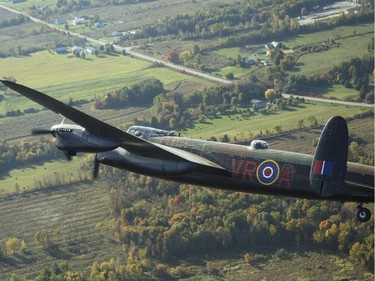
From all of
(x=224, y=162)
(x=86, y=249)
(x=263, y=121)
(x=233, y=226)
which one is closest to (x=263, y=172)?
(x=224, y=162)

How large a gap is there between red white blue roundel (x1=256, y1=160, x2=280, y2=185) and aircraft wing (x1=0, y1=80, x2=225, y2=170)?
4308mm

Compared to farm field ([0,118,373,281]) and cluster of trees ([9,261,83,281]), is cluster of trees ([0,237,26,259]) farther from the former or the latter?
cluster of trees ([9,261,83,281])

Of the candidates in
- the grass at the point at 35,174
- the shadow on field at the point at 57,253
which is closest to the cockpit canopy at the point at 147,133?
the shadow on field at the point at 57,253

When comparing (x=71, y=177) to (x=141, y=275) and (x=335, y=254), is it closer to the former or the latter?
(x=141, y=275)

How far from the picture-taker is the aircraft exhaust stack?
5906 centimetres

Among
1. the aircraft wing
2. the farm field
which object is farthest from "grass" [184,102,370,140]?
the aircraft wing

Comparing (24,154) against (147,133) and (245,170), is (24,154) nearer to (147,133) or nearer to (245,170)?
(147,133)

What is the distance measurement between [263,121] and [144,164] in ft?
386

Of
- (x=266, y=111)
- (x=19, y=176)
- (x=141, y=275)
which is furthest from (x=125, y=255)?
(x=266, y=111)

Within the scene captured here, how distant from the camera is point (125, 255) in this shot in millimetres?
122125

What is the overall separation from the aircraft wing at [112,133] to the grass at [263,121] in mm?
101907

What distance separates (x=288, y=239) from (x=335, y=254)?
9.20 m

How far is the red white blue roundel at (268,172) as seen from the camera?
67.4 m

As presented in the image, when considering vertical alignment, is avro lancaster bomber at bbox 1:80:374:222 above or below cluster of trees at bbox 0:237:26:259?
above
